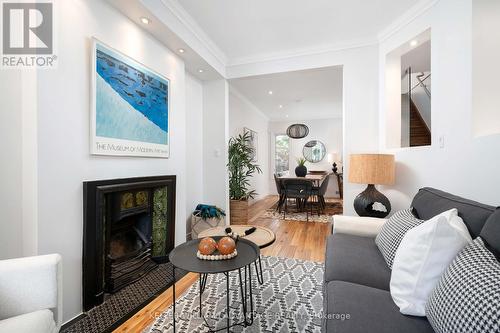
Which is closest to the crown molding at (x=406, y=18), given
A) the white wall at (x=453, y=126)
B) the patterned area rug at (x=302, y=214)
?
the white wall at (x=453, y=126)

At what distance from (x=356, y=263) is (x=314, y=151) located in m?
6.19

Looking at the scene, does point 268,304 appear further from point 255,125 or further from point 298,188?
point 255,125

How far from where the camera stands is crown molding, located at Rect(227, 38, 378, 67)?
9.60 ft

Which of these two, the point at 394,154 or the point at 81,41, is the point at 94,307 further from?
the point at 394,154

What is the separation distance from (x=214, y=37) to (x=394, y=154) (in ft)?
8.86

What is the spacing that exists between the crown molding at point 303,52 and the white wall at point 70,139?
1879 mm

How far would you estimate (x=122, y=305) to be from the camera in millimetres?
1696

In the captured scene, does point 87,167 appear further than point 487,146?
Yes

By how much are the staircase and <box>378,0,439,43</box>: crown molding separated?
1.28m

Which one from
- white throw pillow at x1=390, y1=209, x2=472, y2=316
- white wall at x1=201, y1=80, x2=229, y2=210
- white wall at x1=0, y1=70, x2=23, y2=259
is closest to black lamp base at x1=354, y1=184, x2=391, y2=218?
white throw pillow at x1=390, y1=209, x2=472, y2=316

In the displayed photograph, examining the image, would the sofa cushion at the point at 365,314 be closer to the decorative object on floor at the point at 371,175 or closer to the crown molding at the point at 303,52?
the decorative object on floor at the point at 371,175

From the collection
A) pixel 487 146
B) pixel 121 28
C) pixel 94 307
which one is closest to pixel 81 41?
pixel 121 28

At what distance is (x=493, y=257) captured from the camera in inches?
31.1

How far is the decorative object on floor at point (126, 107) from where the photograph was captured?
5.66 feet
